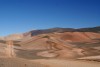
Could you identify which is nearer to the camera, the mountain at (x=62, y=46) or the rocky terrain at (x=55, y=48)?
the rocky terrain at (x=55, y=48)

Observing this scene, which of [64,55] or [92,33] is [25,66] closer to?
[64,55]

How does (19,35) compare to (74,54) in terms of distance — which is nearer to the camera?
(74,54)

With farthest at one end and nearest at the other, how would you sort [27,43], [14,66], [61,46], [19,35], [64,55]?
[19,35] < [27,43] < [61,46] < [64,55] < [14,66]

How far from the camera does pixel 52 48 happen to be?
124 feet

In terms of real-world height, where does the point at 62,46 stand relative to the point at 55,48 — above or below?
above

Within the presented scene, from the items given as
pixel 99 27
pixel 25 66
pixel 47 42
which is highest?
pixel 99 27

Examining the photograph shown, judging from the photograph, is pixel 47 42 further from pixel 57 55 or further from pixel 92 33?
pixel 92 33

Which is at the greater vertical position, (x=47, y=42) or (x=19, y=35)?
(x=19, y=35)

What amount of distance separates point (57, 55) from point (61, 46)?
6.69 m

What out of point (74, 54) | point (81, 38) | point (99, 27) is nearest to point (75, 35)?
point (81, 38)

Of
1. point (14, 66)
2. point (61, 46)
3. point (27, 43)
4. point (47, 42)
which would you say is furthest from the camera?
point (27, 43)

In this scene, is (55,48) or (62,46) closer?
(62,46)

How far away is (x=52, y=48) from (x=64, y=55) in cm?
730

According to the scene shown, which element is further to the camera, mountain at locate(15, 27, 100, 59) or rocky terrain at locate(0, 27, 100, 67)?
mountain at locate(15, 27, 100, 59)
